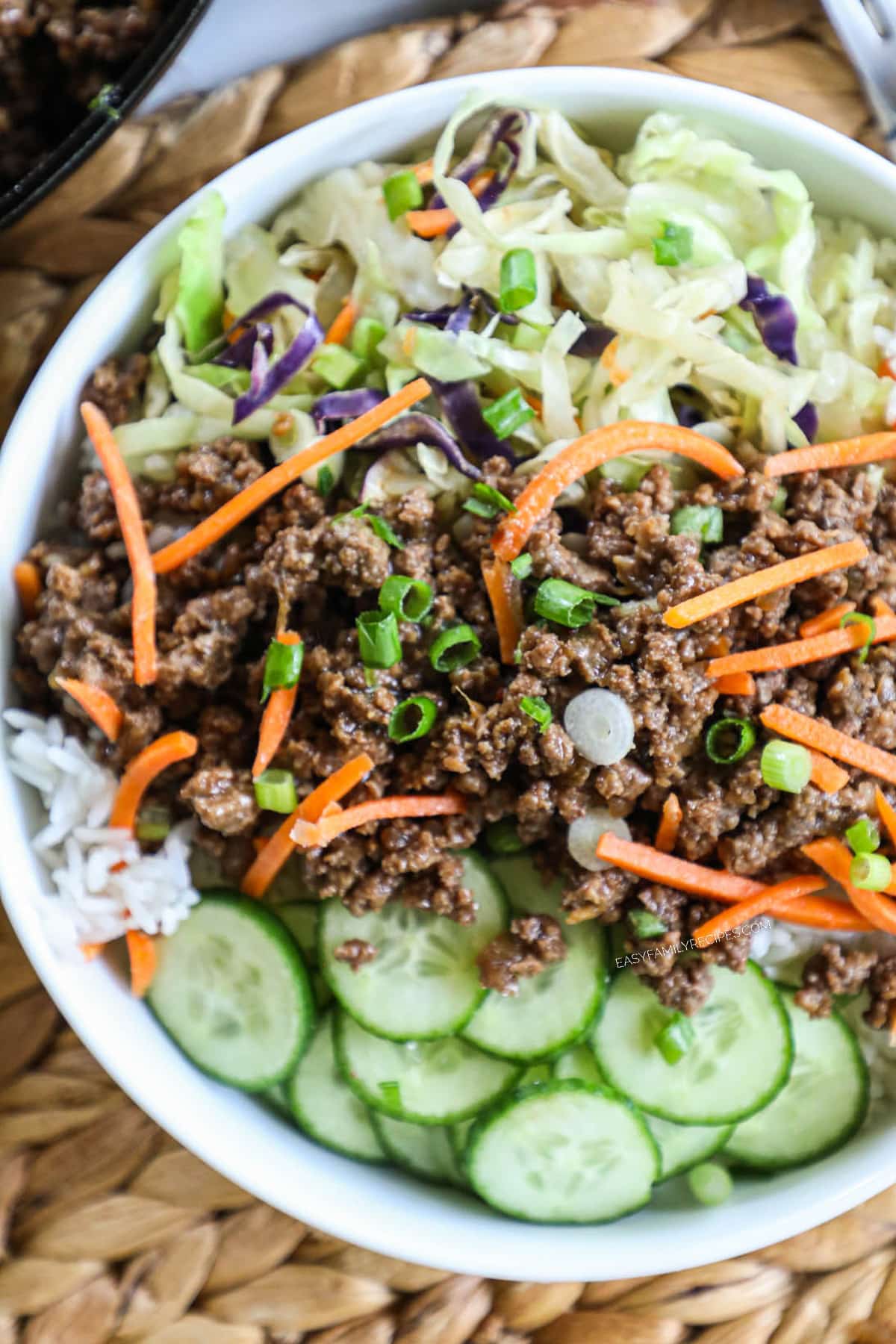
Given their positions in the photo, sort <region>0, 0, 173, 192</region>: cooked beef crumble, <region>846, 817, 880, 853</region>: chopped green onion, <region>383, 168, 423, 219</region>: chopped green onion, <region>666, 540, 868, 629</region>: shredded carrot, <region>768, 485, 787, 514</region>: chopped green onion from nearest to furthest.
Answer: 1. <region>666, 540, 868, 629</region>: shredded carrot
2. <region>846, 817, 880, 853</region>: chopped green onion
3. <region>768, 485, 787, 514</region>: chopped green onion
4. <region>383, 168, 423, 219</region>: chopped green onion
5. <region>0, 0, 173, 192</region>: cooked beef crumble

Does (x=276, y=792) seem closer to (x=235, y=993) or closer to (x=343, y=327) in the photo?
(x=235, y=993)

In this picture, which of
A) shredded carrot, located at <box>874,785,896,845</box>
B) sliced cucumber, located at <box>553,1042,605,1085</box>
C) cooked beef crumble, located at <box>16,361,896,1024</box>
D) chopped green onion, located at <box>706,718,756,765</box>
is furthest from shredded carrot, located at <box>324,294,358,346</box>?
sliced cucumber, located at <box>553,1042,605,1085</box>

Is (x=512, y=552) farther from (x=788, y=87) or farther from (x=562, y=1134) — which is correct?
(x=788, y=87)

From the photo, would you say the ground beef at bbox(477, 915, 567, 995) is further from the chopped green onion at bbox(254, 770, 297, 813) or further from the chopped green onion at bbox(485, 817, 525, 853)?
the chopped green onion at bbox(254, 770, 297, 813)

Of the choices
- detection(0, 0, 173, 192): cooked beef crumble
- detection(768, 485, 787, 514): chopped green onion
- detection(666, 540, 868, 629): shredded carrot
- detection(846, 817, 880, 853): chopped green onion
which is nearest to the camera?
detection(666, 540, 868, 629): shredded carrot

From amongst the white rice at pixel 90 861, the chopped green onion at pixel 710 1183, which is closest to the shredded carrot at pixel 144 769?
the white rice at pixel 90 861

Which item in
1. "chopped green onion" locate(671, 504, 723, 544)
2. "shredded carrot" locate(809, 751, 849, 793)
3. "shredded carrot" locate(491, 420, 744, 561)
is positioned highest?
"shredded carrot" locate(491, 420, 744, 561)

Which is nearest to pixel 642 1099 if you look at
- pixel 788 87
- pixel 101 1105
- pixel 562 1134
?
pixel 562 1134
